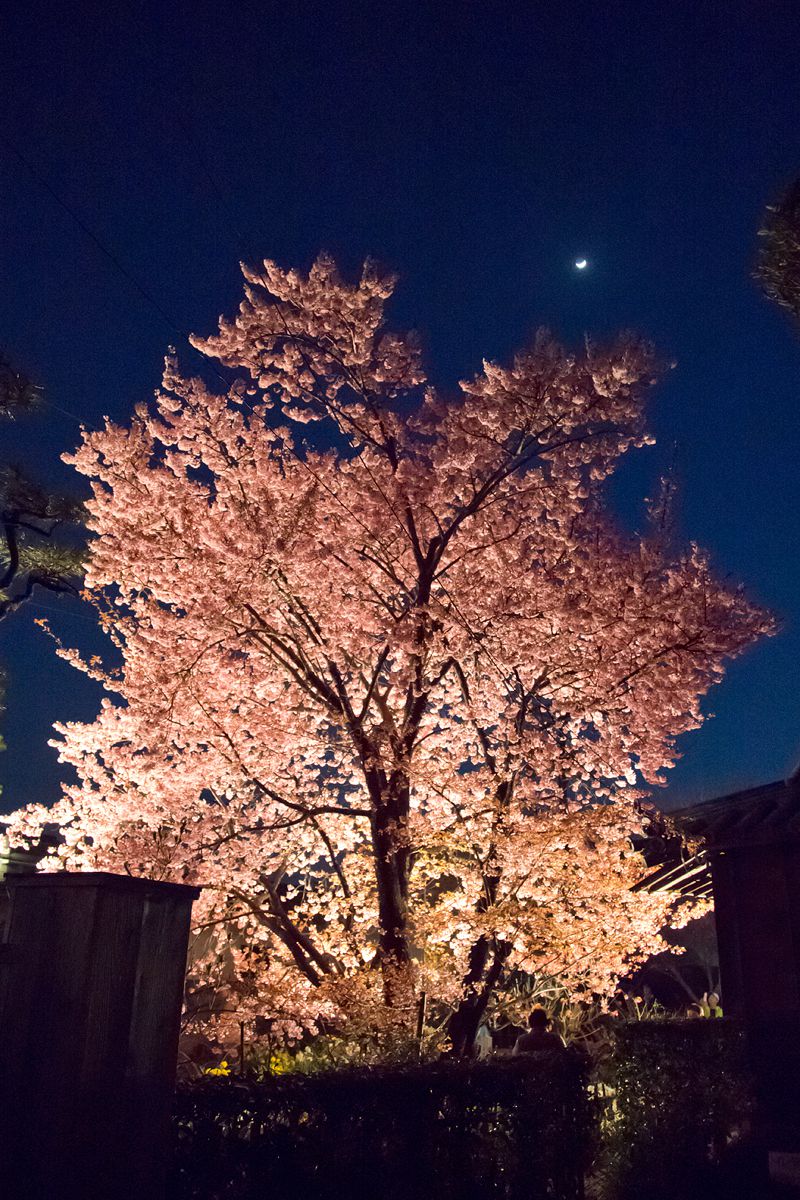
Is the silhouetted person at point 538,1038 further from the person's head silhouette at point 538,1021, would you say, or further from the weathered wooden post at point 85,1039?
the weathered wooden post at point 85,1039

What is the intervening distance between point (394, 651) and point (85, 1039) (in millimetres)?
8240

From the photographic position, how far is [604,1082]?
8555 millimetres

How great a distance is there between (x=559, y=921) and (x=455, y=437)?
691 centimetres

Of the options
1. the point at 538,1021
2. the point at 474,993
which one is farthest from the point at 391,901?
the point at 538,1021

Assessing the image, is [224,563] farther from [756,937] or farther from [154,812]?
[756,937]

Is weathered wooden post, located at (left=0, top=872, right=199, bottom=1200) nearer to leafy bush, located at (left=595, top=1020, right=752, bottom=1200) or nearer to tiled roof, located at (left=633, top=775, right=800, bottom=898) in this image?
leafy bush, located at (left=595, top=1020, right=752, bottom=1200)

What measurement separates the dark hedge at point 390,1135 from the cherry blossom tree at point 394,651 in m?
3.64

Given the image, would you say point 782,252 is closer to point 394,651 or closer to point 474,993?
point 394,651

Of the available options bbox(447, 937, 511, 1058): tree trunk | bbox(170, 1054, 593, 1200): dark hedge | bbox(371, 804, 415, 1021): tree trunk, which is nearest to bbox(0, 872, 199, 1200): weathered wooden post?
bbox(170, 1054, 593, 1200): dark hedge

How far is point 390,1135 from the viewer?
556cm

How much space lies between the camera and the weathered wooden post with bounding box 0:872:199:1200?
13.3ft

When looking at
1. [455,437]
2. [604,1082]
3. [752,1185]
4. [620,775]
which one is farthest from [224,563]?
[752,1185]

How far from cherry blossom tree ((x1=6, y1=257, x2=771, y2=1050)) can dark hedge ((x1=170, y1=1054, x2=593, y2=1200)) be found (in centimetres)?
364

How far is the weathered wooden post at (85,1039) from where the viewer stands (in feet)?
13.3
